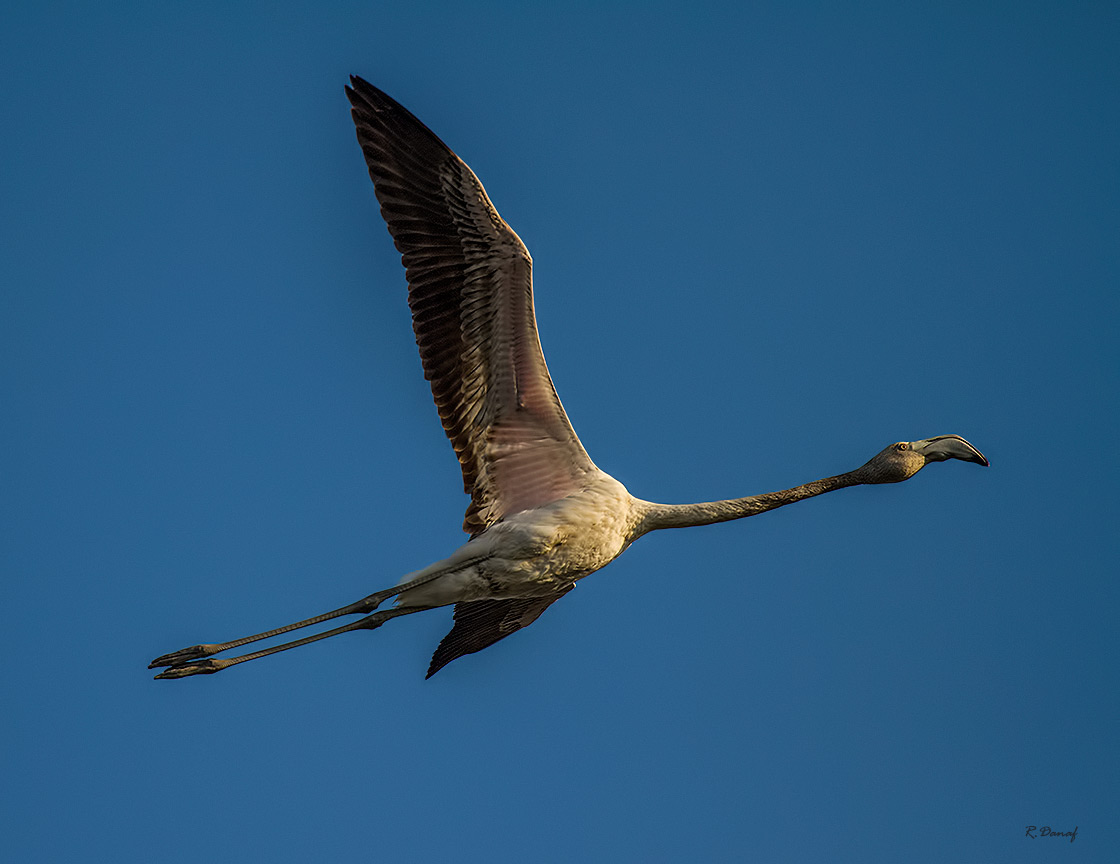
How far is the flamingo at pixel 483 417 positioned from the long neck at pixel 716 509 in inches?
0.6

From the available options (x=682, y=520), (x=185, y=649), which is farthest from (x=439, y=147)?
(x=185, y=649)

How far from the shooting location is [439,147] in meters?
13.6

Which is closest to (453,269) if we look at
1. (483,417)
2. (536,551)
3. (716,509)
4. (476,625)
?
(483,417)

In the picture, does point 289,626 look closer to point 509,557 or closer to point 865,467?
point 509,557

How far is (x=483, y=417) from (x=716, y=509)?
2740mm

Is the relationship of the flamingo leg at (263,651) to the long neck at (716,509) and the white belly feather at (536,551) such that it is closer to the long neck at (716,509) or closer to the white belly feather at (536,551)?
the white belly feather at (536,551)

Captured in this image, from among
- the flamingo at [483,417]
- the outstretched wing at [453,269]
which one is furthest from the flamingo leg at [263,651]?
the outstretched wing at [453,269]

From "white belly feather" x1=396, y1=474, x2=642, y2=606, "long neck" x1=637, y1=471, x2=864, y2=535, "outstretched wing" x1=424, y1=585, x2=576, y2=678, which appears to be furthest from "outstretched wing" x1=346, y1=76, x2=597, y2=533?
"outstretched wing" x1=424, y1=585, x2=576, y2=678

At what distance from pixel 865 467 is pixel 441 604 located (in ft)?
16.7

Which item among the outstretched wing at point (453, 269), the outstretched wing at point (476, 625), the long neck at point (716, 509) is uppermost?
the outstretched wing at point (453, 269)

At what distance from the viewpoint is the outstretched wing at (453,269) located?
13.6 metres

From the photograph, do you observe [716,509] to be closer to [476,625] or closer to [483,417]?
[483,417]

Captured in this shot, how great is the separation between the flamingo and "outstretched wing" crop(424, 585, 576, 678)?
1.42m

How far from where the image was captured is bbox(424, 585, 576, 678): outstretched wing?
1584cm
